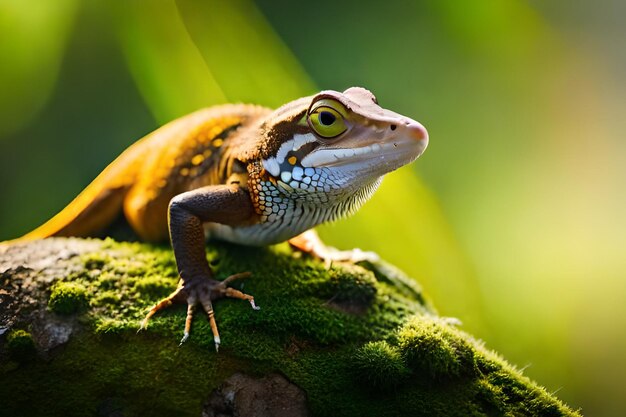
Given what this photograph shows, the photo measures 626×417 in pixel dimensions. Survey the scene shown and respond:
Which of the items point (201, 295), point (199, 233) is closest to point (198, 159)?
point (199, 233)

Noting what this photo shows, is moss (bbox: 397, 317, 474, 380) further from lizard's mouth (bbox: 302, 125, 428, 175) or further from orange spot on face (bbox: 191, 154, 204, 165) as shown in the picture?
orange spot on face (bbox: 191, 154, 204, 165)

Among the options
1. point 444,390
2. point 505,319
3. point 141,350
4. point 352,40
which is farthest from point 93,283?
point 505,319

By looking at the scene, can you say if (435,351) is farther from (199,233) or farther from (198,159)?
(198,159)

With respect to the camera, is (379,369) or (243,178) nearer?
(379,369)

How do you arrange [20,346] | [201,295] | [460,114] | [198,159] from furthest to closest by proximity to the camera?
[460,114] < [198,159] < [201,295] < [20,346]

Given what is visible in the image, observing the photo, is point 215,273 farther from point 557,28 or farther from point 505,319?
point 557,28

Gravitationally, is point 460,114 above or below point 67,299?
above
